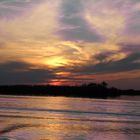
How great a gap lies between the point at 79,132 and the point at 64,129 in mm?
1812

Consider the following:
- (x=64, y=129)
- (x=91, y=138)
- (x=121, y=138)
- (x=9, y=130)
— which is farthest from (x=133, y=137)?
(x=9, y=130)

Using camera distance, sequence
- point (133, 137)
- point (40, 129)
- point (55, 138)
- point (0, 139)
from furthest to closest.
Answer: point (40, 129)
point (133, 137)
point (55, 138)
point (0, 139)

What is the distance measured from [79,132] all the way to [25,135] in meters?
4.24

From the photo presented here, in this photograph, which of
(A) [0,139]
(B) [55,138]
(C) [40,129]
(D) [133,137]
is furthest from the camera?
(C) [40,129]

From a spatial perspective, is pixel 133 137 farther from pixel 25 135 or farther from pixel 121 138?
pixel 25 135

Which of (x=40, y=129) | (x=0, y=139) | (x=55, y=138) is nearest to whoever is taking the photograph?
(x=0, y=139)

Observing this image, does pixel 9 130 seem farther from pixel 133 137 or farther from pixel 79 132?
pixel 133 137

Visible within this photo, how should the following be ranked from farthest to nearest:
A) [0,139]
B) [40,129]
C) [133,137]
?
[40,129]
[133,137]
[0,139]

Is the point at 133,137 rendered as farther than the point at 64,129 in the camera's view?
No

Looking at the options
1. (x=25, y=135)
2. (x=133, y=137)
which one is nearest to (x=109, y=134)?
(x=133, y=137)

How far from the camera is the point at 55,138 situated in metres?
25.2

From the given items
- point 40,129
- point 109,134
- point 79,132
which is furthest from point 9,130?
point 109,134

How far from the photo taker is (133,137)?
90.1 feet

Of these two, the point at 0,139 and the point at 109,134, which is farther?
the point at 109,134
